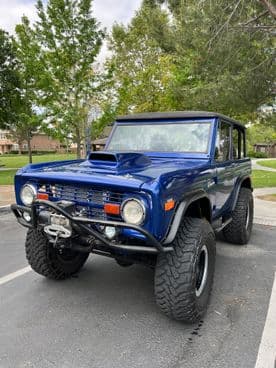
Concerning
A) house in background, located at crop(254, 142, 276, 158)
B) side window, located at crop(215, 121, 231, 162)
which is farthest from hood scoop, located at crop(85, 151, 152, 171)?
house in background, located at crop(254, 142, 276, 158)

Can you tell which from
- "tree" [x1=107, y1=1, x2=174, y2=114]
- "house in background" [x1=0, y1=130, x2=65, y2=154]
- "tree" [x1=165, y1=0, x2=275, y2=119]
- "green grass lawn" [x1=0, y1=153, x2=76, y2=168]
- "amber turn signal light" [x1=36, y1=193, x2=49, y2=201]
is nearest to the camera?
"amber turn signal light" [x1=36, y1=193, x2=49, y2=201]

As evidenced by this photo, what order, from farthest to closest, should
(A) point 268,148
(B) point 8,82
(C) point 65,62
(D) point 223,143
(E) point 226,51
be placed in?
(A) point 268,148, (B) point 8,82, (C) point 65,62, (E) point 226,51, (D) point 223,143

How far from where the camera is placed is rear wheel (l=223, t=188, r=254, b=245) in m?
5.06

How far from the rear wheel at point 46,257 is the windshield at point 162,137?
144 centimetres

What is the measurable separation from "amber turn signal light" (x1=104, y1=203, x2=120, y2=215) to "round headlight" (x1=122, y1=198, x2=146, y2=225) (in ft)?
0.22

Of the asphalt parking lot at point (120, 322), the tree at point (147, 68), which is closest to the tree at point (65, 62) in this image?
the tree at point (147, 68)

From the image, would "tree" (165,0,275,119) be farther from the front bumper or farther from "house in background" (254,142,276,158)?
"house in background" (254,142,276,158)

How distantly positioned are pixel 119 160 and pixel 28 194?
91 centimetres

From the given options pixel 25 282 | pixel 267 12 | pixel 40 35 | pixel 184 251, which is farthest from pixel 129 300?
pixel 40 35

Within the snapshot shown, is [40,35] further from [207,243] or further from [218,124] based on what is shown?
[207,243]

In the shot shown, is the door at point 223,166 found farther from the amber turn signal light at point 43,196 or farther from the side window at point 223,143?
the amber turn signal light at point 43,196

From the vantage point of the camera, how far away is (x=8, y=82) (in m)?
20.7

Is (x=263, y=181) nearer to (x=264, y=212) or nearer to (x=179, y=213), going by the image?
(x=264, y=212)

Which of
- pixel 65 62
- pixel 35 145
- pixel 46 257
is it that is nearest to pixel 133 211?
pixel 46 257
